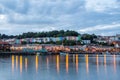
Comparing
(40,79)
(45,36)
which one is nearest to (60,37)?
(45,36)

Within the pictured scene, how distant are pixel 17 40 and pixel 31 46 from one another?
2631 cm

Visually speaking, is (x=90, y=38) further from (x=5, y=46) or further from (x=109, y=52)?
(x=5, y=46)

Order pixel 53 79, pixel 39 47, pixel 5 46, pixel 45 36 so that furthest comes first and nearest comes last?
1. pixel 45 36
2. pixel 39 47
3. pixel 5 46
4. pixel 53 79

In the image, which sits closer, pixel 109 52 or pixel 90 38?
pixel 109 52

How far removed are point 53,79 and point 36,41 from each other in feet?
500

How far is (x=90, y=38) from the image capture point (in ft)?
594

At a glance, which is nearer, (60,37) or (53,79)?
(53,79)

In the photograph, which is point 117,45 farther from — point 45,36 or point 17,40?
point 17,40

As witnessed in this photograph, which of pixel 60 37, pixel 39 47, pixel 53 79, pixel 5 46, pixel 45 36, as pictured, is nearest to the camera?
pixel 53 79

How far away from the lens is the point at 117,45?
6924 inches

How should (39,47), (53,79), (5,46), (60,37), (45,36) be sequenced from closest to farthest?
(53,79)
(5,46)
(39,47)
(60,37)
(45,36)

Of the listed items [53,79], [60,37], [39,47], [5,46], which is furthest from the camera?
[60,37]

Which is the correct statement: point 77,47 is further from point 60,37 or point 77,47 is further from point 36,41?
point 36,41

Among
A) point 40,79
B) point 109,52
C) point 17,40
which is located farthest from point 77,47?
point 40,79
